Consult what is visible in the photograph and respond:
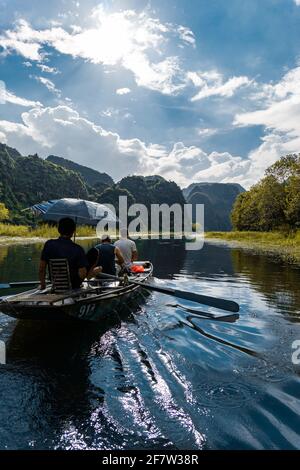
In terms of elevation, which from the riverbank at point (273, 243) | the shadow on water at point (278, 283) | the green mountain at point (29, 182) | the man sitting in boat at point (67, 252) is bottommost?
the shadow on water at point (278, 283)

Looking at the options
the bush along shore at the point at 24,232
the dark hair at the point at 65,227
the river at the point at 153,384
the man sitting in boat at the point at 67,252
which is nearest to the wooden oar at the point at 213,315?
the river at the point at 153,384

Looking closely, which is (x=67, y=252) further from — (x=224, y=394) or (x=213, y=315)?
(x=213, y=315)

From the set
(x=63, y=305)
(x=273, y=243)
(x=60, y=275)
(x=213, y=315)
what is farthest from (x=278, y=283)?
(x=273, y=243)

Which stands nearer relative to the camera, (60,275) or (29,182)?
(60,275)

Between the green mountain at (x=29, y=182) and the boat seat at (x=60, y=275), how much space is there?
9678cm

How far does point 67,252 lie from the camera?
780 centimetres

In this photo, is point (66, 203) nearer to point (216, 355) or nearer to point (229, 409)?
point (216, 355)

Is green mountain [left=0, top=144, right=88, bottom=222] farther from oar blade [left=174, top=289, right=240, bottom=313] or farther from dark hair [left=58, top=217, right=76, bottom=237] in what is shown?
oar blade [left=174, top=289, right=240, bottom=313]

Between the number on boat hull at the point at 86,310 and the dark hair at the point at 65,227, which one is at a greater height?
the dark hair at the point at 65,227

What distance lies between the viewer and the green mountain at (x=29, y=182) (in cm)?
10995

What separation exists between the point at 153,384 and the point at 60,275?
11.9 feet

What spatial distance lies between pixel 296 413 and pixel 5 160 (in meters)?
132

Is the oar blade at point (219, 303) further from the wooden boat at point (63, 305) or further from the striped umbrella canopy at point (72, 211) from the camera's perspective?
the striped umbrella canopy at point (72, 211)

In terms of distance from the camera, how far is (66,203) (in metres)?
10.4
